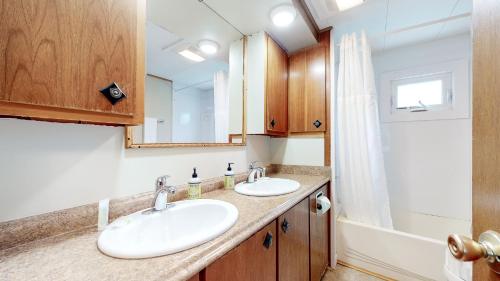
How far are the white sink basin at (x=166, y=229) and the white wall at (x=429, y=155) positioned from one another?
211 cm

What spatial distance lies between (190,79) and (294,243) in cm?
116

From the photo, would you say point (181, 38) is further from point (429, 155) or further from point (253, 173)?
point (429, 155)

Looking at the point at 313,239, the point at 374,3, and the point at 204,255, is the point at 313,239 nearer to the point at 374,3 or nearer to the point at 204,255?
the point at 204,255

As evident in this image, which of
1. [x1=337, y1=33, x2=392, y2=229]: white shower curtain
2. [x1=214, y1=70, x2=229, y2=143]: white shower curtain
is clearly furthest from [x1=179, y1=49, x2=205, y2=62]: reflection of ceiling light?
[x1=337, y1=33, x2=392, y2=229]: white shower curtain

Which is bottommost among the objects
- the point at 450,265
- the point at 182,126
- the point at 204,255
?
the point at 450,265

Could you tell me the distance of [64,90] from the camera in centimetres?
49

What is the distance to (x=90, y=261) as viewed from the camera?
1.58ft

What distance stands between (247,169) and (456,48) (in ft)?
7.64

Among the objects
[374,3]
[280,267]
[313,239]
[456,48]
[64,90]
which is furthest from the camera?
[456,48]

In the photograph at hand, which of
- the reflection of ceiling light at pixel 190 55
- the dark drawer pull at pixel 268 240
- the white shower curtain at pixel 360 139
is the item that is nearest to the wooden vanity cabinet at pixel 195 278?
the dark drawer pull at pixel 268 240

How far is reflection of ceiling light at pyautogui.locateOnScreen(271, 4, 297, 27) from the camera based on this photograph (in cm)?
127

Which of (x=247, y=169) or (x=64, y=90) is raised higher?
(x=64, y=90)

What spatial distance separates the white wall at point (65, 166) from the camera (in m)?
0.57

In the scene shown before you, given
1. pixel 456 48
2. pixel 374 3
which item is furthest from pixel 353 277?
pixel 456 48
